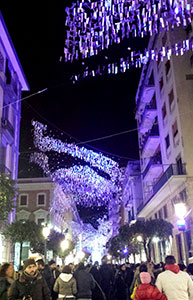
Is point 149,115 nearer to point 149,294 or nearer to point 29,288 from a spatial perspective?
point 29,288

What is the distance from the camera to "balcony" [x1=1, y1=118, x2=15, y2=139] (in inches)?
1049

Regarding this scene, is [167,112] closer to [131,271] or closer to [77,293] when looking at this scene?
[131,271]

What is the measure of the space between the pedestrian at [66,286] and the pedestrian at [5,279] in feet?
7.32

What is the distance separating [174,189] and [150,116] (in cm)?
1124

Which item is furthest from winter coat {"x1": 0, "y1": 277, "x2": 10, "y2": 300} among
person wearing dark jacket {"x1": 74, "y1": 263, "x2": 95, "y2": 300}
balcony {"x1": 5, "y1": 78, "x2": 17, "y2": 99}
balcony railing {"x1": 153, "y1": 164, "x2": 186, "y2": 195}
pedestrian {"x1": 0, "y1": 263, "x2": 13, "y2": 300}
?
balcony {"x1": 5, "y1": 78, "x2": 17, "y2": 99}

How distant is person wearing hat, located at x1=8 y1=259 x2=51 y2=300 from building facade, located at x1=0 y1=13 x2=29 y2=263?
63.5 ft

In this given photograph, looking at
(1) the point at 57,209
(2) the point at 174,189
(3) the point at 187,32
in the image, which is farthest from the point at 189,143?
(1) the point at 57,209

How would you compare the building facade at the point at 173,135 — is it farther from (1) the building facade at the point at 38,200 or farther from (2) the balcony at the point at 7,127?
(1) the building facade at the point at 38,200

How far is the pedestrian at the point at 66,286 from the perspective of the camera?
781 cm

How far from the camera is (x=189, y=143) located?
23688 millimetres

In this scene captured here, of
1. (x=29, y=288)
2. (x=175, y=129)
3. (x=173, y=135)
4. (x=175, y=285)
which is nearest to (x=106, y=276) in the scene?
(x=29, y=288)

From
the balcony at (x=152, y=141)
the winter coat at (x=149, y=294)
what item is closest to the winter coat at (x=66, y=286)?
the winter coat at (x=149, y=294)

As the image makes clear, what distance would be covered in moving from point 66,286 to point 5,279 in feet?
8.14

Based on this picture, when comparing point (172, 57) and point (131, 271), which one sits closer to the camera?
point (131, 271)
